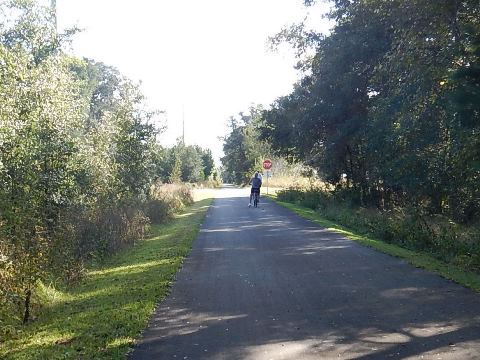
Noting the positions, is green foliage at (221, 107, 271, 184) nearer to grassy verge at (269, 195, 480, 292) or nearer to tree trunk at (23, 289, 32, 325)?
grassy verge at (269, 195, 480, 292)

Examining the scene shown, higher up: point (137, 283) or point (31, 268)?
point (31, 268)

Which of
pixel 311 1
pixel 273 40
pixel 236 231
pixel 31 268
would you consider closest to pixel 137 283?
pixel 31 268

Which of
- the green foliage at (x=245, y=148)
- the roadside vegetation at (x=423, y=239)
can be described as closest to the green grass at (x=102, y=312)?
the roadside vegetation at (x=423, y=239)

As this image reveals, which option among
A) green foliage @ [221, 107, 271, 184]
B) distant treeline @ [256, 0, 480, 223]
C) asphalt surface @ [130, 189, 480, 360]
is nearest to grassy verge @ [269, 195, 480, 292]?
asphalt surface @ [130, 189, 480, 360]

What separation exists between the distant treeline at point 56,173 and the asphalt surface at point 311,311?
245 cm

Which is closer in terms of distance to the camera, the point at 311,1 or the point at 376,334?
the point at 376,334

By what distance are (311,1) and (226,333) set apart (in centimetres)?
1918

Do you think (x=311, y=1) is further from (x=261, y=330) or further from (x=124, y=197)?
(x=261, y=330)

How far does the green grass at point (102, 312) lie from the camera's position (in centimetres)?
606

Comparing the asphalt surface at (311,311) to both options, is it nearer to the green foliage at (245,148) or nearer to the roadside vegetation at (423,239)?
the roadside vegetation at (423,239)

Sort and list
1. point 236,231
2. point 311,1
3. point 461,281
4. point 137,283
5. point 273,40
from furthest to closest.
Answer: point 273,40, point 311,1, point 236,231, point 137,283, point 461,281

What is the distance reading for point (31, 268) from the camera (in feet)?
26.4

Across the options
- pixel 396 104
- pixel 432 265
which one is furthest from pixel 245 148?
pixel 432 265

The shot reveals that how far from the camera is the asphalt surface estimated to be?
18.1ft
